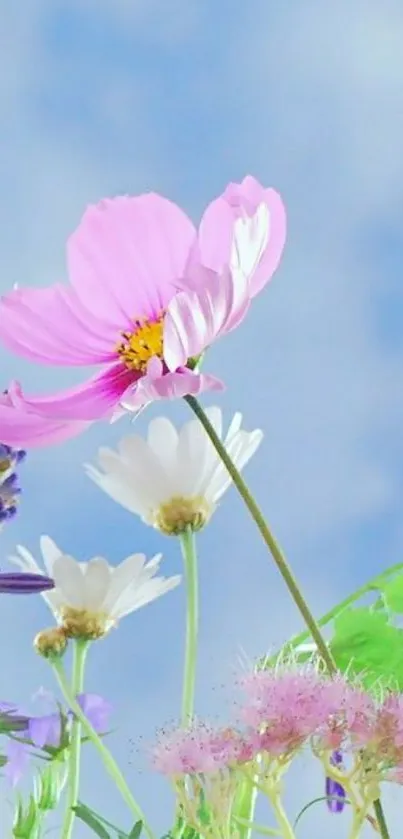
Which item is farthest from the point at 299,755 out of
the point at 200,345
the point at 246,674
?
the point at 200,345

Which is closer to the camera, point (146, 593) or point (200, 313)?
point (200, 313)

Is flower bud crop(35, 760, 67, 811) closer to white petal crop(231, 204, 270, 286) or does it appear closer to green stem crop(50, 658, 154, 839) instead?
green stem crop(50, 658, 154, 839)

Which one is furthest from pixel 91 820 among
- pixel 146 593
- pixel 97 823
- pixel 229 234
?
pixel 229 234

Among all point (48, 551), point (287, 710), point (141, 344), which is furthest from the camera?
point (48, 551)

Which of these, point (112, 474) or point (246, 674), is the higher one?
point (112, 474)

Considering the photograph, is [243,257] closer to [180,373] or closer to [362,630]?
[180,373]

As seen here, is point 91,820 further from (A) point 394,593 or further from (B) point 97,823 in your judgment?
(A) point 394,593
